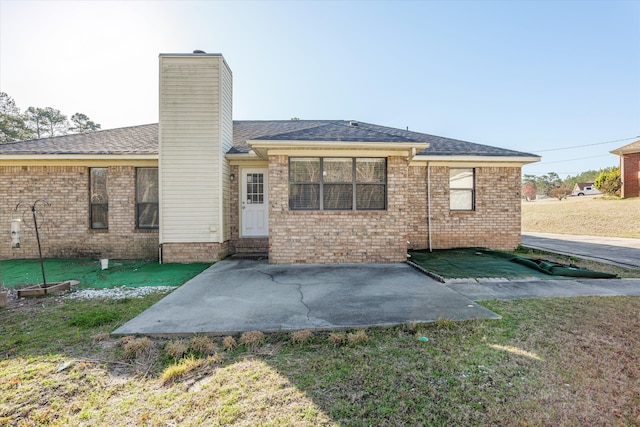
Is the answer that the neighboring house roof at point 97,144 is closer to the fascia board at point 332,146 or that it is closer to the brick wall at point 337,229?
the fascia board at point 332,146

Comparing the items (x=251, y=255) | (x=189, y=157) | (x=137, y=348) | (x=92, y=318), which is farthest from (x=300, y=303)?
(x=189, y=157)

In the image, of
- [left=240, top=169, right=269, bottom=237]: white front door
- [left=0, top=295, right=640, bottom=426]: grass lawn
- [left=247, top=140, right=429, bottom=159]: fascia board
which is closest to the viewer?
[left=0, top=295, right=640, bottom=426]: grass lawn

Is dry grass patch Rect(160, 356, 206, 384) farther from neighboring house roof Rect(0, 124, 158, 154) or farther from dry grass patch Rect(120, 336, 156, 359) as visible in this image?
neighboring house roof Rect(0, 124, 158, 154)

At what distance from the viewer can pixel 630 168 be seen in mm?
22688

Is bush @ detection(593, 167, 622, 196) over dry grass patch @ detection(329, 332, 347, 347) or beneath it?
over

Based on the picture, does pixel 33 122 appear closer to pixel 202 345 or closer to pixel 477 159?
pixel 202 345

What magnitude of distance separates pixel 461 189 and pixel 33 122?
42.3m

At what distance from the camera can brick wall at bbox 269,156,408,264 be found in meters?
7.04

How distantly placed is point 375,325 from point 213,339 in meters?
1.90

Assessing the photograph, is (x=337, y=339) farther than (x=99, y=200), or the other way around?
(x=99, y=200)

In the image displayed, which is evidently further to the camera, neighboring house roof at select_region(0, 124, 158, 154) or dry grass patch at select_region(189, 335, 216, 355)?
neighboring house roof at select_region(0, 124, 158, 154)

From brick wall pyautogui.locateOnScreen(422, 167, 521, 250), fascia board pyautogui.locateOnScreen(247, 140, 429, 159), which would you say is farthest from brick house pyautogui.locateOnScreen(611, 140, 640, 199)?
fascia board pyautogui.locateOnScreen(247, 140, 429, 159)

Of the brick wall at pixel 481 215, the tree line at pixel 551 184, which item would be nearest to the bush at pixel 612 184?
the tree line at pixel 551 184

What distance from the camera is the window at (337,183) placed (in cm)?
→ 717
